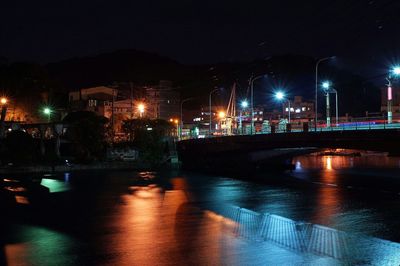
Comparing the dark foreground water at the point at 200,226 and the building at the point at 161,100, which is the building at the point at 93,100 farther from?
the dark foreground water at the point at 200,226

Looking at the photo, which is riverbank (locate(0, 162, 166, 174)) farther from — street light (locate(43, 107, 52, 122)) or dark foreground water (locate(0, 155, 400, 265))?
street light (locate(43, 107, 52, 122))

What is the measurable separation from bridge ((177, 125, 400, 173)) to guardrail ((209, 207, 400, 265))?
21750mm

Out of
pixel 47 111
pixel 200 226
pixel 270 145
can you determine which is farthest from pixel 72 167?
pixel 200 226

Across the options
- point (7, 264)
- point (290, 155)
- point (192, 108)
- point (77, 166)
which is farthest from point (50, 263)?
point (192, 108)

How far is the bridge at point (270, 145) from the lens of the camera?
153 feet

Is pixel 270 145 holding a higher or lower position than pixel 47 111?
lower

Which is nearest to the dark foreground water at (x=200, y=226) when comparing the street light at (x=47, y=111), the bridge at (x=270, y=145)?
the bridge at (x=270, y=145)

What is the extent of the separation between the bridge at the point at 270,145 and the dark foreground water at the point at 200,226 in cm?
500

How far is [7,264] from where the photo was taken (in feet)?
59.1

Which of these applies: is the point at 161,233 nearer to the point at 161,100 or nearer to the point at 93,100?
the point at 93,100

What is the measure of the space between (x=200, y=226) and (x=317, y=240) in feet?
20.5

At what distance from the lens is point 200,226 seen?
84.1 ft

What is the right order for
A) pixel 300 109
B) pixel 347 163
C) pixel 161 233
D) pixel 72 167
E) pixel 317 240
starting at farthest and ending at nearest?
pixel 300 109
pixel 347 163
pixel 72 167
pixel 161 233
pixel 317 240

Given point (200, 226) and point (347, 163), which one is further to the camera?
point (347, 163)
